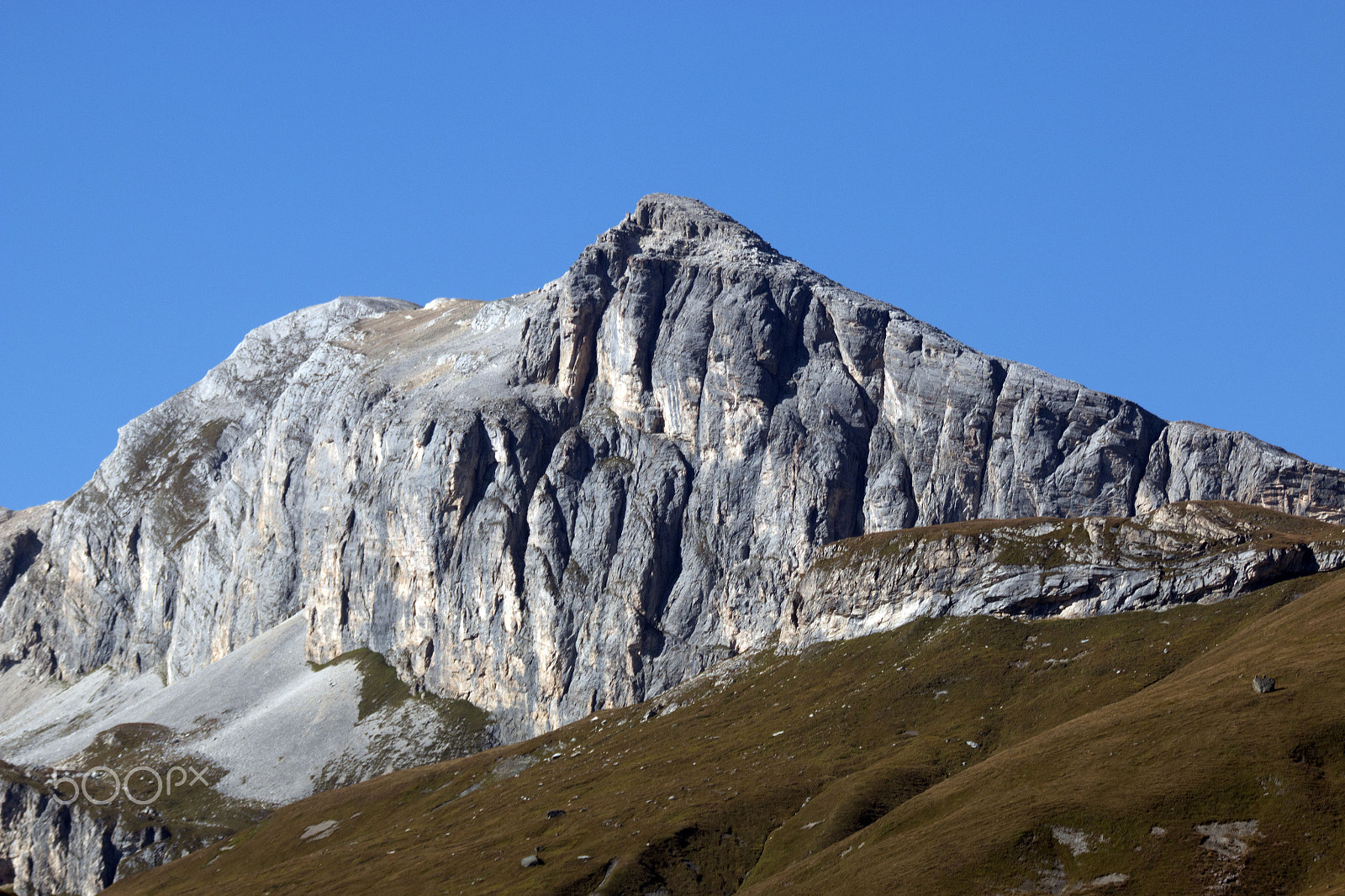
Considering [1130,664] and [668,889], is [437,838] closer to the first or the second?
[668,889]

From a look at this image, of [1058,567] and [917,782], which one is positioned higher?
[1058,567]

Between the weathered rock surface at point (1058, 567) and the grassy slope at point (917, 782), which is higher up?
the weathered rock surface at point (1058, 567)

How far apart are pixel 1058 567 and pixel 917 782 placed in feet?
142

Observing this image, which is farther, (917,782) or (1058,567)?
(1058,567)

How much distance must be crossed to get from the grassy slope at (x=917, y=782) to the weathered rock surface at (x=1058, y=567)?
3655 mm

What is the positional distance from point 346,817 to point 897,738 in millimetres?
77858

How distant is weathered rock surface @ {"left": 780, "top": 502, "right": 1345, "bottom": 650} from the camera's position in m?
150

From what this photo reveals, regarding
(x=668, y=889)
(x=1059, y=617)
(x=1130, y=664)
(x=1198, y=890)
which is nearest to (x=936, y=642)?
(x=1059, y=617)

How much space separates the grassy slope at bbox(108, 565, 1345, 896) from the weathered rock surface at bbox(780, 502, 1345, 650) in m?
3.65

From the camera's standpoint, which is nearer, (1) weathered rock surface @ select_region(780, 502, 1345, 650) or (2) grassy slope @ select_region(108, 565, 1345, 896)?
(2) grassy slope @ select_region(108, 565, 1345, 896)

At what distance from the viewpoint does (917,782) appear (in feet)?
412

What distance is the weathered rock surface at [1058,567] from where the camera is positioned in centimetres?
14962

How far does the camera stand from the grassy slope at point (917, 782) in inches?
3912

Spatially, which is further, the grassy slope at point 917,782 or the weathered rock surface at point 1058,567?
the weathered rock surface at point 1058,567
